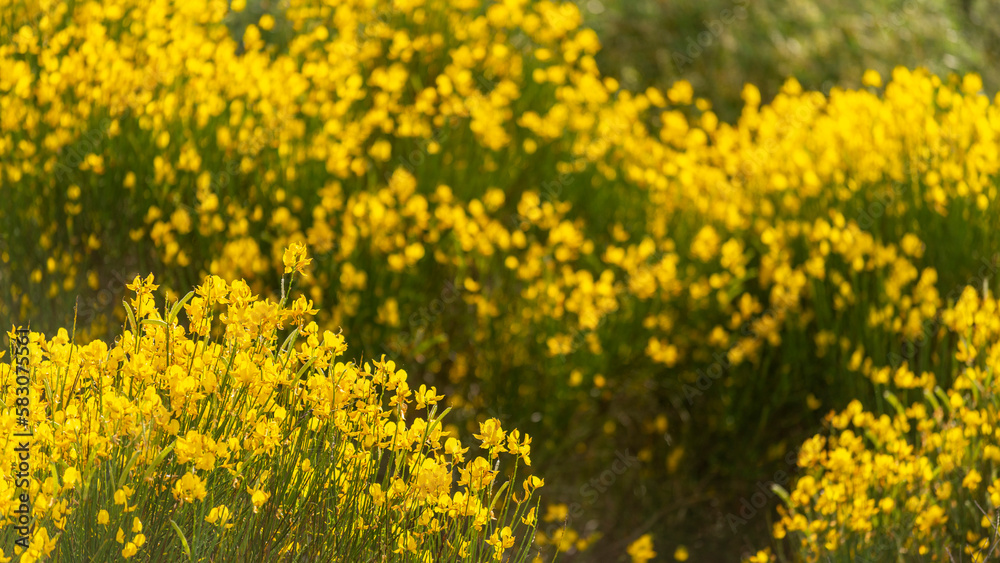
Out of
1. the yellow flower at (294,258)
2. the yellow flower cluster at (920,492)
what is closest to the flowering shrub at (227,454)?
the yellow flower at (294,258)

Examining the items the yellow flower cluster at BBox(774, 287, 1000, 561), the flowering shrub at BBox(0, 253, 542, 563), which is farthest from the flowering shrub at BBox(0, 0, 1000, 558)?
the flowering shrub at BBox(0, 253, 542, 563)

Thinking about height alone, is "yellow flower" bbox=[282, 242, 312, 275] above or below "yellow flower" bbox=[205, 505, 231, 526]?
above

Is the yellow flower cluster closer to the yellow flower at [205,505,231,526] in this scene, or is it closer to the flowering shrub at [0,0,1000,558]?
the flowering shrub at [0,0,1000,558]

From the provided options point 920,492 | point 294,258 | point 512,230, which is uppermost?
point 294,258

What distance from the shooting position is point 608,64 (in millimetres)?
6047

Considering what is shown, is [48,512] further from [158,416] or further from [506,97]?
[506,97]

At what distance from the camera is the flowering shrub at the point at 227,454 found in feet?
5.40

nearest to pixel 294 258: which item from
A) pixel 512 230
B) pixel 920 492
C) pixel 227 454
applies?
pixel 227 454

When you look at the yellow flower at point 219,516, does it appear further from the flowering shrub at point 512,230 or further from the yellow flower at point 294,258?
the flowering shrub at point 512,230

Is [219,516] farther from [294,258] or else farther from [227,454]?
[294,258]

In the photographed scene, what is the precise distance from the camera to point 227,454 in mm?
1652

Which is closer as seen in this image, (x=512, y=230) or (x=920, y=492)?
(x=920, y=492)

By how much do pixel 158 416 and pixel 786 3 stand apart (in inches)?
235

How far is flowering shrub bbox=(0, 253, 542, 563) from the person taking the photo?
5.40 ft
